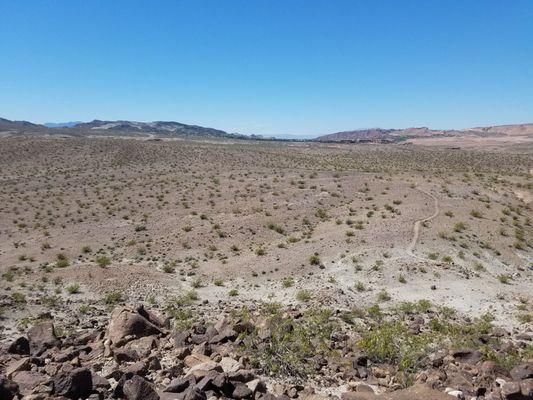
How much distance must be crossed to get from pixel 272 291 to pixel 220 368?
9.03 metres

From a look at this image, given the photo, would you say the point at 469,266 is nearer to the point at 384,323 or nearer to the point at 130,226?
the point at 384,323

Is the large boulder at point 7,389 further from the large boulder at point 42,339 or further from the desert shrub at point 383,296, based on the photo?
the desert shrub at point 383,296

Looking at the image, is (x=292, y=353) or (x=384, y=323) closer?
(x=292, y=353)

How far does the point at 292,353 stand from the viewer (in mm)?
10320

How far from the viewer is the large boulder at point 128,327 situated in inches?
444

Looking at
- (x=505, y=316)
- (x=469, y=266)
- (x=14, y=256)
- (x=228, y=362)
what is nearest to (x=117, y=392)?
(x=228, y=362)

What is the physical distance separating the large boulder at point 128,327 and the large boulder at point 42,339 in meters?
1.37

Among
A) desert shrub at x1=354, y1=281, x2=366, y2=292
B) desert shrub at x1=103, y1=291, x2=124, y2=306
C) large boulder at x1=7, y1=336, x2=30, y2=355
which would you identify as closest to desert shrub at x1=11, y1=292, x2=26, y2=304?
desert shrub at x1=103, y1=291, x2=124, y2=306

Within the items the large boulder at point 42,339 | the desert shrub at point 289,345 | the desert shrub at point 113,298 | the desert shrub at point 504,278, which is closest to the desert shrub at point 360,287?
the desert shrub at point 289,345

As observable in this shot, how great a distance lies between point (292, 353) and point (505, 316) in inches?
326

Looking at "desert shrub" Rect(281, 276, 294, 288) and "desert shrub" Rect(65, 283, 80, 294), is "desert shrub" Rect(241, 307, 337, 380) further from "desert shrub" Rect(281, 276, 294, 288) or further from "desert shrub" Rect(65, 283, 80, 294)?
"desert shrub" Rect(65, 283, 80, 294)

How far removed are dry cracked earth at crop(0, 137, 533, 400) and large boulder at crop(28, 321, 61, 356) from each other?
1.7 inches

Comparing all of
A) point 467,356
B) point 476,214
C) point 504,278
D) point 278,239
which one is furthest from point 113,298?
point 476,214

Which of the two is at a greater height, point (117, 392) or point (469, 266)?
point (117, 392)
